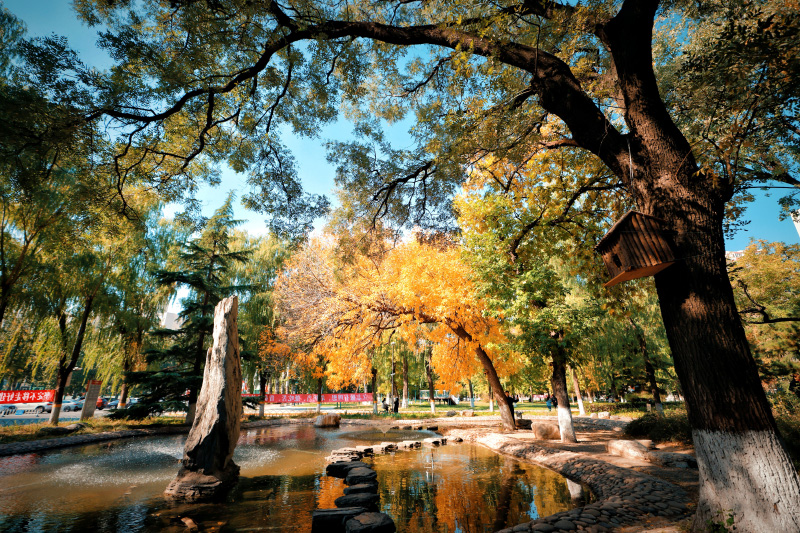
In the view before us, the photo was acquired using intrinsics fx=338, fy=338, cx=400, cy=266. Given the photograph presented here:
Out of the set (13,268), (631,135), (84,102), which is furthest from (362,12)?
(13,268)

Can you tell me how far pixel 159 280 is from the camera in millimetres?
17672

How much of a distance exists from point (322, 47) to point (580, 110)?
14.6 feet

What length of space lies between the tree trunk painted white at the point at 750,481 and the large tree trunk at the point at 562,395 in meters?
7.05

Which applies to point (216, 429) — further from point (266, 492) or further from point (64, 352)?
point (64, 352)

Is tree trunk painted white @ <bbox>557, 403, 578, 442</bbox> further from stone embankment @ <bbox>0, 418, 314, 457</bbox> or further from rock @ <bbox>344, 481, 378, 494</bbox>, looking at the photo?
stone embankment @ <bbox>0, 418, 314, 457</bbox>

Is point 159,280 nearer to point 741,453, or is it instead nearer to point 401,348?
point 401,348

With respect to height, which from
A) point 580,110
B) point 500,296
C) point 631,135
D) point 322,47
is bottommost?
point 500,296

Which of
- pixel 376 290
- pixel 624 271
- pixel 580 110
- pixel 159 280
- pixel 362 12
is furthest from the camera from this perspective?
pixel 159 280

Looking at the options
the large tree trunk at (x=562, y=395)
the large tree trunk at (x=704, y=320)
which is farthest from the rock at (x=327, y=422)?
the large tree trunk at (x=704, y=320)

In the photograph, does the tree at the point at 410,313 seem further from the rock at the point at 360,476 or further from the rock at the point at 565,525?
the rock at the point at 565,525

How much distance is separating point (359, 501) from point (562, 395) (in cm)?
770

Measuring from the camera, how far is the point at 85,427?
1395cm

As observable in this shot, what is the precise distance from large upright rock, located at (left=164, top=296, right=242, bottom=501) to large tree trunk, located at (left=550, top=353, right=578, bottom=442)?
8987 mm

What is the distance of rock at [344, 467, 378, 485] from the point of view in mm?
6852
